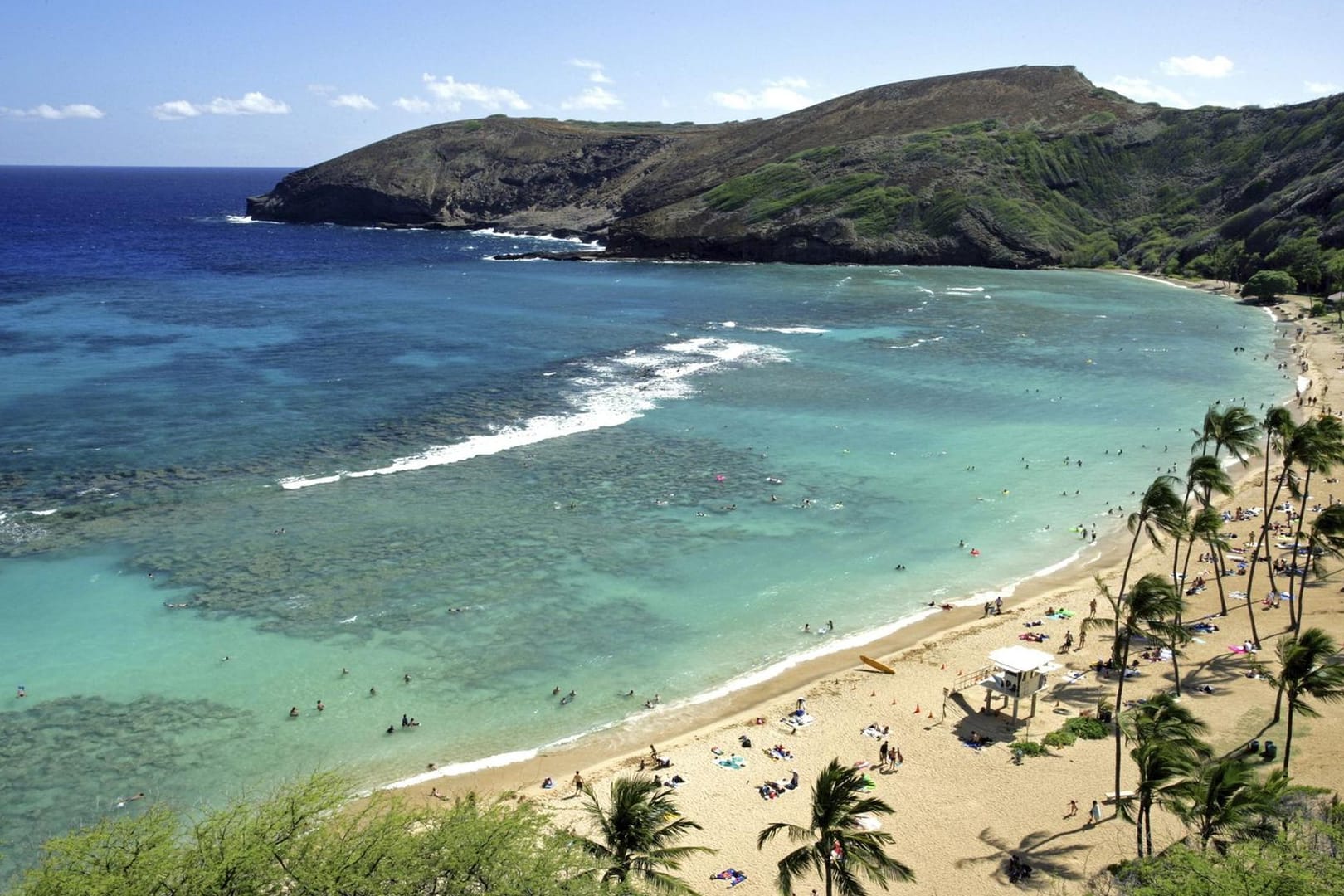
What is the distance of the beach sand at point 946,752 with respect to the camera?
2484 cm

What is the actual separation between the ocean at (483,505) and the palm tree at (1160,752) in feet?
45.9

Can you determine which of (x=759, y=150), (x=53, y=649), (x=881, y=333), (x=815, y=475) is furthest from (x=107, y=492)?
(x=759, y=150)

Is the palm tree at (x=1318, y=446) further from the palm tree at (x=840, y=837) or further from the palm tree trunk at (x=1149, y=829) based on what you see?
the palm tree at (x=840, y=837)

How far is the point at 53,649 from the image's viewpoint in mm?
34500

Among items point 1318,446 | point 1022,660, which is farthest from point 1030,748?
point 1318,446

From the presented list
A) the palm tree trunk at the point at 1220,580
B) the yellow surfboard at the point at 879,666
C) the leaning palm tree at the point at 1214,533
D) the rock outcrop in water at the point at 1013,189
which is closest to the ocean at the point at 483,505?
the yellow surfboard at the point at 879,666

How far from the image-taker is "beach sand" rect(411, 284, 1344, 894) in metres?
24.8

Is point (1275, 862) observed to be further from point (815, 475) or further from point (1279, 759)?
point (815, 475)

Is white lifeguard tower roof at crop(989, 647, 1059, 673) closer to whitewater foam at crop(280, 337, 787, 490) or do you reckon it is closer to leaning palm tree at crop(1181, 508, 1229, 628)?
leaning palm tree at crop(1181, 508, 1229, 628)

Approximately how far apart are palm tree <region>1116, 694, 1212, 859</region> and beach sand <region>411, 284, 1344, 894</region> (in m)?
2.75

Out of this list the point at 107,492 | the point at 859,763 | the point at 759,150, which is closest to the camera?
the point at 859,763

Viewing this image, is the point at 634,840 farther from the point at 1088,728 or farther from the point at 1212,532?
the point at 1212,532

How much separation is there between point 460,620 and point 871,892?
64.4ft

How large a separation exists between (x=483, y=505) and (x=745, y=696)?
20.1 m
